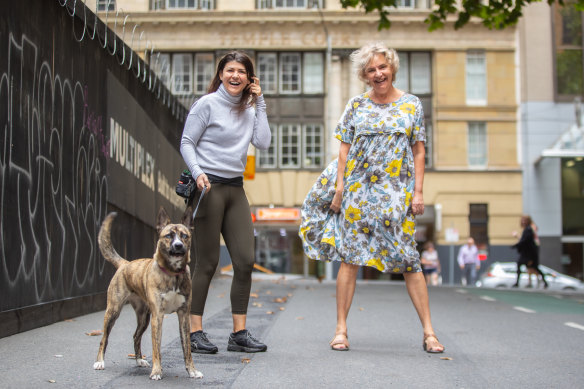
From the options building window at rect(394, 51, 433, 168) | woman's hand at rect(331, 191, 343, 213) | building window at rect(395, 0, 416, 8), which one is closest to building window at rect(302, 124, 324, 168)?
building window at rect(394, 51, 433, 168)

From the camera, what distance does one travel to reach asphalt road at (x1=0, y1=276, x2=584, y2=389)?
14.5 ft

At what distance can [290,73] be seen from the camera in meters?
32.7

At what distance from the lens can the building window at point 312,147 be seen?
32344mm

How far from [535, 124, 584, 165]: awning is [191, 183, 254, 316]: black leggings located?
26623 millimetres

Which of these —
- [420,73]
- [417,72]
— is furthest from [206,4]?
[420,73]

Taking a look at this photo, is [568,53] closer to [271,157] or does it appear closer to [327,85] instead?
[327,85]

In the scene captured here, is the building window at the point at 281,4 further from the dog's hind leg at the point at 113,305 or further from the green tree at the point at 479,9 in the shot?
the dog's hind leg at the point at 113,305

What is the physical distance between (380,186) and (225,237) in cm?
120

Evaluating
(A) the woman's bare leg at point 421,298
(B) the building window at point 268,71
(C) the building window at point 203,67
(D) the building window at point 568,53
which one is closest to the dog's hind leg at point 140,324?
(A) the woman's bare leg at point 421,298

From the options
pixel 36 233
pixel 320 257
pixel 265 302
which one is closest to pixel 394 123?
pixel 320 257

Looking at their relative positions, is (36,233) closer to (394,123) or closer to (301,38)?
(394,123)

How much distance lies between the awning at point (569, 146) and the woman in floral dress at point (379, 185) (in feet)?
84.8

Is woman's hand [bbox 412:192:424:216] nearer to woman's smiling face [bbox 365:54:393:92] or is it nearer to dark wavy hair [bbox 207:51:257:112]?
woman's smiling face [bbox 365:54:393:92]

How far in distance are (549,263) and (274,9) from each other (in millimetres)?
15418
